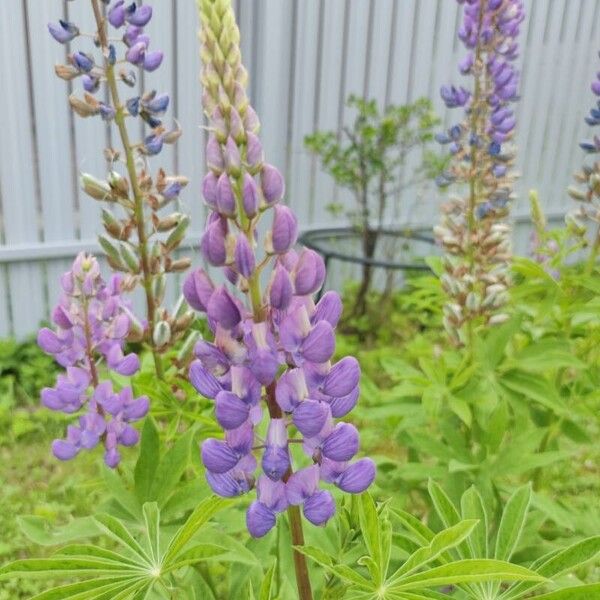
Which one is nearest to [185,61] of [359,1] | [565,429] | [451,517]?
[359,1]

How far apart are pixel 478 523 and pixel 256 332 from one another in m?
0.53

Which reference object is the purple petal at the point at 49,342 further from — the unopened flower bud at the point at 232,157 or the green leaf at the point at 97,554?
the unopened flower bud at the point at 232,157

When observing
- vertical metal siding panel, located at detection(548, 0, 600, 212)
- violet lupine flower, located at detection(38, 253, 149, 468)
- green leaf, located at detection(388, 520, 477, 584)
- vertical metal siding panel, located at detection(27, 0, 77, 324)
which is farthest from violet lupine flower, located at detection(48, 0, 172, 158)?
vertical metal siding panel, located at detection(548, 0, 600, 212)

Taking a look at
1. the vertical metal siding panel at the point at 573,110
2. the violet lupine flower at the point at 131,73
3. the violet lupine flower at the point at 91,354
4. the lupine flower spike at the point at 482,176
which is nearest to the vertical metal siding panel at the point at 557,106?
the vertical metal siding panel at the point at 573,110

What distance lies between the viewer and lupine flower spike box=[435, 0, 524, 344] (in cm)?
185

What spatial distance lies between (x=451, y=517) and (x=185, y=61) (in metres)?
3.30

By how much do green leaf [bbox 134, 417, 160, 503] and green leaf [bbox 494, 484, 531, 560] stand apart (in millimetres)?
583

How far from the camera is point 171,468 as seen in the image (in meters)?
1.24

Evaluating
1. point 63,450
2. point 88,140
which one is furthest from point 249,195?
point 88,140

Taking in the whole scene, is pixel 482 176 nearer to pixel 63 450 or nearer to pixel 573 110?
pixel 63 450

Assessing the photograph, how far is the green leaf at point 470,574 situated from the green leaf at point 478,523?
0.25m

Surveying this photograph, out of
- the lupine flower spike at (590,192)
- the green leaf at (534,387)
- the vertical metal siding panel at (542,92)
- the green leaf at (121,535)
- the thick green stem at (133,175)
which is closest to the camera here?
the green leaf at (121,535)

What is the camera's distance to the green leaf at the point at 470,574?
0.81m

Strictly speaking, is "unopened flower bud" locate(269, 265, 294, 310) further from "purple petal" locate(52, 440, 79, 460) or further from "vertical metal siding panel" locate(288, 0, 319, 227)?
"vertical metal siding panel" locate(288, 0, 319, 227)
